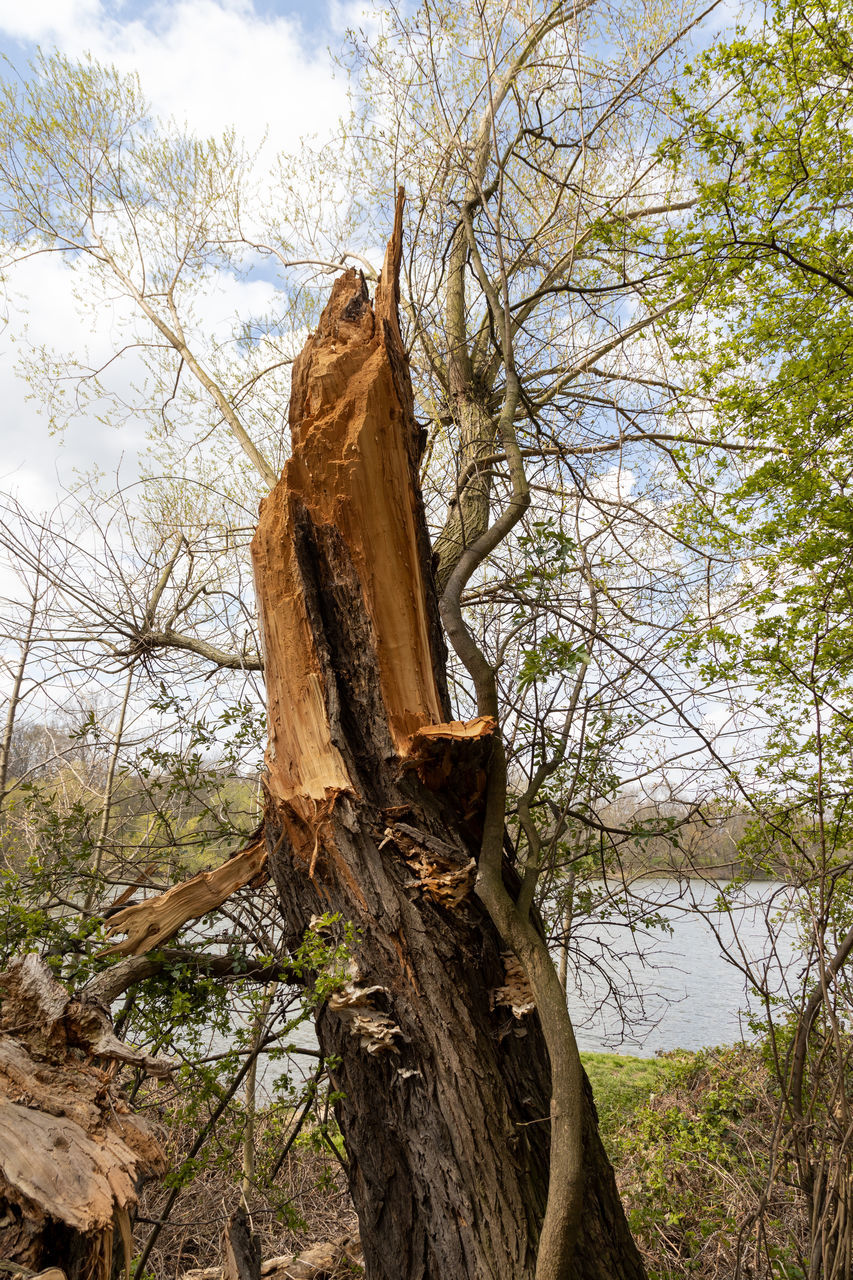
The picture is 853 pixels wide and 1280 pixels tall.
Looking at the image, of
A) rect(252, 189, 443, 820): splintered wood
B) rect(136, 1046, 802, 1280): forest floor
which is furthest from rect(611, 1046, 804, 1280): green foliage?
rect(252, 189, 443, 820): splintered wood

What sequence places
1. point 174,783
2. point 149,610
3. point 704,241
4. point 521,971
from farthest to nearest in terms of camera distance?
1. point 149,610
2. point 174,783
3. point 704,241
4. point 521,971

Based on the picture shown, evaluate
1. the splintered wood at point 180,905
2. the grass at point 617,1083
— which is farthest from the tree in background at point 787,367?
the grass at point 617,1083

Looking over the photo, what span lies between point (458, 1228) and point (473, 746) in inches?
48.4

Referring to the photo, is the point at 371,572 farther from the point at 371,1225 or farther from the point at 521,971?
the point at 371,1225

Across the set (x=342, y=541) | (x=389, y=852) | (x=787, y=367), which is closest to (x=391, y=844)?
(x=389, y=852)

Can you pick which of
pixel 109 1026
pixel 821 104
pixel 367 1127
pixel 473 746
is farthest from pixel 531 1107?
pixel 821 104

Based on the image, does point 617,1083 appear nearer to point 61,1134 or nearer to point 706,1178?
point 706,1178

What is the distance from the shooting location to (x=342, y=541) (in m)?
2.48

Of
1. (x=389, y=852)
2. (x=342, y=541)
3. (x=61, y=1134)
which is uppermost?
(x=342, y=541)

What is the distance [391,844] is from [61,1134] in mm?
1050

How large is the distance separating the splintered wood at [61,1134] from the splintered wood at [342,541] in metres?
0.84

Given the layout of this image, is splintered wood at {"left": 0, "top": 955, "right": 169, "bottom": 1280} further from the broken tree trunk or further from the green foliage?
the green foliage

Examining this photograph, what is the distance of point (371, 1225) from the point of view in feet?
6.43

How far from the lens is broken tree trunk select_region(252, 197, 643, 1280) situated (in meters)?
1.87
